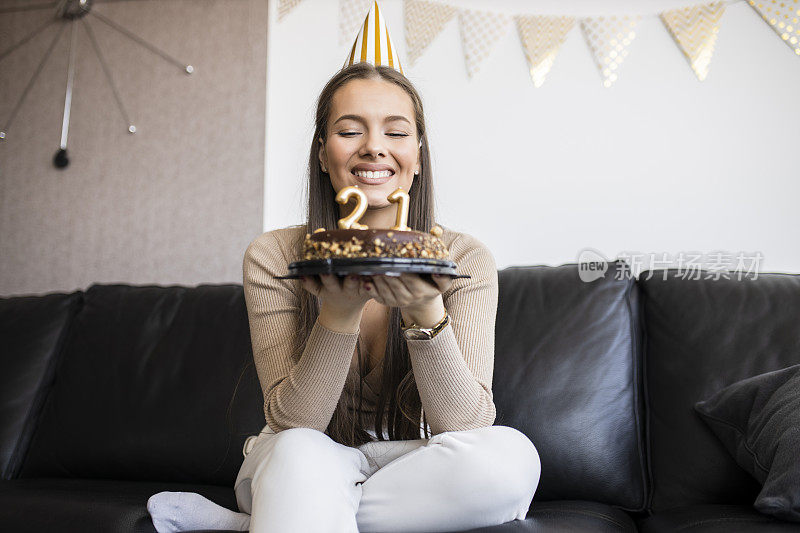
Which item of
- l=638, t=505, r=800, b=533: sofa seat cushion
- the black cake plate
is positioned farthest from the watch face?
l=638, t=505, r=800, b=533: sofa seat cushion

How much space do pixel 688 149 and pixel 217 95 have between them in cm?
164

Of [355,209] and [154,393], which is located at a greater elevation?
[355,209]

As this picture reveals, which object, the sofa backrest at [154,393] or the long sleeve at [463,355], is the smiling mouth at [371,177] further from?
the sofa backrest at [154,393]

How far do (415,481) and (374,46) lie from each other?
128 centimetres

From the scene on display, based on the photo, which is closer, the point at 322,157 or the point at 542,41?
the point at 322,157

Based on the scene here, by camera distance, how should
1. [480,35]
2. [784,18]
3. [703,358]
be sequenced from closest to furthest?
[703,358] → [784,18] → [480,35]

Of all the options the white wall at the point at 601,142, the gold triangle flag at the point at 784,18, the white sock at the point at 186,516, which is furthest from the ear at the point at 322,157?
the gold triangle flag at the point at 784,18

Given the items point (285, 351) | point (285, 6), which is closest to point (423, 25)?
point (285, 6)

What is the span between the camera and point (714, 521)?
51.9 inches

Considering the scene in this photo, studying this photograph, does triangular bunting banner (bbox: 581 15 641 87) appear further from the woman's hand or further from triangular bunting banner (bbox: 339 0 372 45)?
the woman's hand

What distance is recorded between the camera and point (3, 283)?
2.94 metres

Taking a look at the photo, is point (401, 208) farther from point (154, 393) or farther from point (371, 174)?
point (154, 393)

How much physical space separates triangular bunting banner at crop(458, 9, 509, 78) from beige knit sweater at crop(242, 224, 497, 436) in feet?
3.95

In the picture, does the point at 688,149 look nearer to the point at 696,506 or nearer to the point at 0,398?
the point at 696,506
